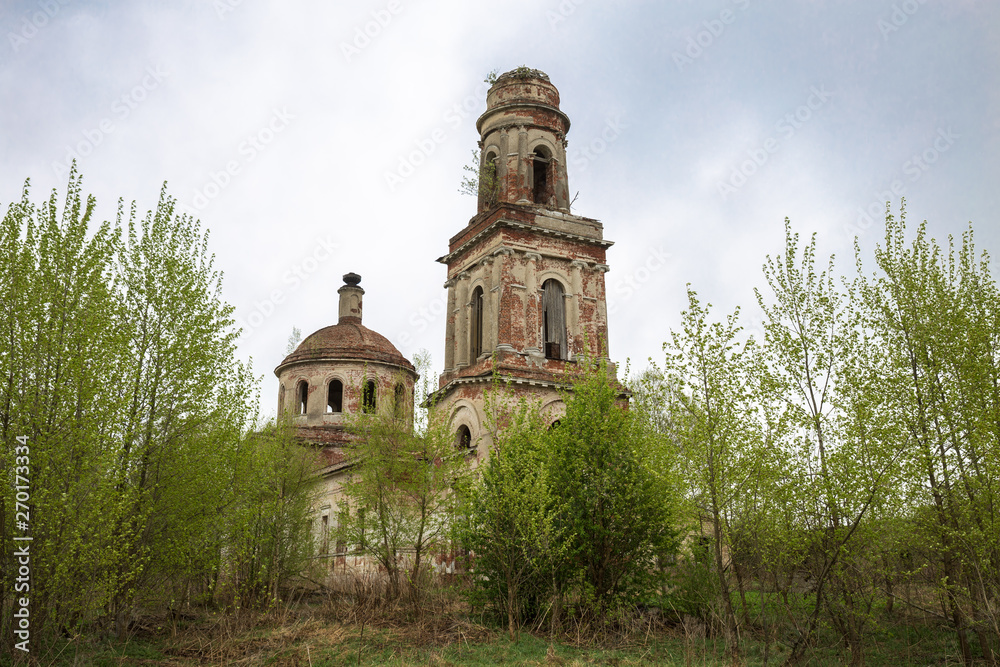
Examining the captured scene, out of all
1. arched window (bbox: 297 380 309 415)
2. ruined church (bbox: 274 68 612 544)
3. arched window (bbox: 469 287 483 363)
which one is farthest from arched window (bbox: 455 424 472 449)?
arched window (bbox: 297 380 309 415)

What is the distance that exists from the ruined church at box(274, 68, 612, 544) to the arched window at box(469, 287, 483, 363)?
0.04 metres

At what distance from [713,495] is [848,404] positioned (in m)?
2.94

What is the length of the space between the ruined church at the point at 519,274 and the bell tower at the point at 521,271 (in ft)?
0.11

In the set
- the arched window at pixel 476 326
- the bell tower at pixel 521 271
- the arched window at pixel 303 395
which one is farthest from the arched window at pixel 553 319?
the arched window at pixel 303 395

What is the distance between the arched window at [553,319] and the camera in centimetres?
2370

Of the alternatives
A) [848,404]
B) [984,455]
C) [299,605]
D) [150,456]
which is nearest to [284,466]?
[299,605]

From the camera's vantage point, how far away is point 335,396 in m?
34.3

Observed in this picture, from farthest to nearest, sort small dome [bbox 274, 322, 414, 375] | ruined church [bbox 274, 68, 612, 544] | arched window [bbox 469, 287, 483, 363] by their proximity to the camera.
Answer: small dome [bbox 274, 322, 414, 375] < arched window [bbox 469, 287, 483, 363] < ruined church [bbox 274, 68, 612, 544]

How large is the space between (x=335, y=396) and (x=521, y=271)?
14183 mm

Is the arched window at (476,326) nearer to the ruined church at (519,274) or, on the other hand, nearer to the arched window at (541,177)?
the ruined church at (519,274)

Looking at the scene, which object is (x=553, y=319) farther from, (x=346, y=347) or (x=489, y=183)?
(x=346, y=347)

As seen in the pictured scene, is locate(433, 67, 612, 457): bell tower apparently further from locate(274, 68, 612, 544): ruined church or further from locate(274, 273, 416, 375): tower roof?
locate(274, 273, 416, 375): tower roof

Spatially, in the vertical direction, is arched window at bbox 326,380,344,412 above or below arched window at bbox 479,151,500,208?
below

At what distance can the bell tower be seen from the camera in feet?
73.4
